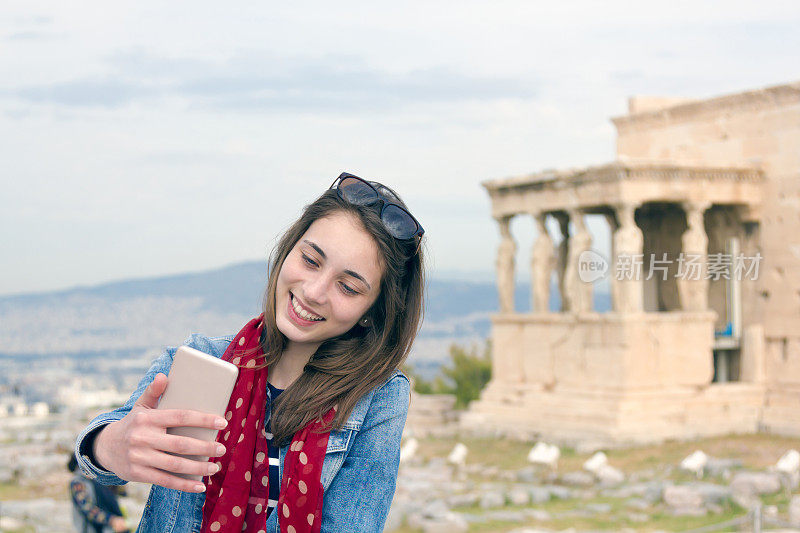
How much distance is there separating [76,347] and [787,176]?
4471 cm

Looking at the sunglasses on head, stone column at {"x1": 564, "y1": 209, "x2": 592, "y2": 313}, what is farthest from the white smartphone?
stone column at {"x1": 564, "y1": 209, "x2": 592, "y2": 313}

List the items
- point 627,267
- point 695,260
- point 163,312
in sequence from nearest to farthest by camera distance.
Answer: point 627,267
point 695,260
point 163,312

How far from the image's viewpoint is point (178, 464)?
1.92m

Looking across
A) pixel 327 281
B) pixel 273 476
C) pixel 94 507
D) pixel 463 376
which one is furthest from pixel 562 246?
pixel 273 476

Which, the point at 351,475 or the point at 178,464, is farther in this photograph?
the point at 351,475

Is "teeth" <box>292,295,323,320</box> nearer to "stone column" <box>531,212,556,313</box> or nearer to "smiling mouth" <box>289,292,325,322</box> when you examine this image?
"smiling mouth" <box>289,292,325,322</box>

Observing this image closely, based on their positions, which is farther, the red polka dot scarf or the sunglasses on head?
the sunglasses on head

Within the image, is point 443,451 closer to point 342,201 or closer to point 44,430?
point 44,430

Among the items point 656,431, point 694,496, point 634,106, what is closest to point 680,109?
point 634,106

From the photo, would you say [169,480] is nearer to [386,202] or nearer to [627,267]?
[386,202]

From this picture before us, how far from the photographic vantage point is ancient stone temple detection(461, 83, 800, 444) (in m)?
15.9

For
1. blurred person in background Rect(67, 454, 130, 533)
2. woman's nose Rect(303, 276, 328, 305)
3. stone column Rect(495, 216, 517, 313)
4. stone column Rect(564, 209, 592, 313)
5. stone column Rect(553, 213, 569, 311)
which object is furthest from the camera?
stone column Rect(553, 213, 569, 311)

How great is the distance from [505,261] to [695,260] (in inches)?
135

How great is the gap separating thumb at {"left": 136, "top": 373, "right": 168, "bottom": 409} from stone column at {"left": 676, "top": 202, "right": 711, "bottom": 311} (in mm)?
15180
